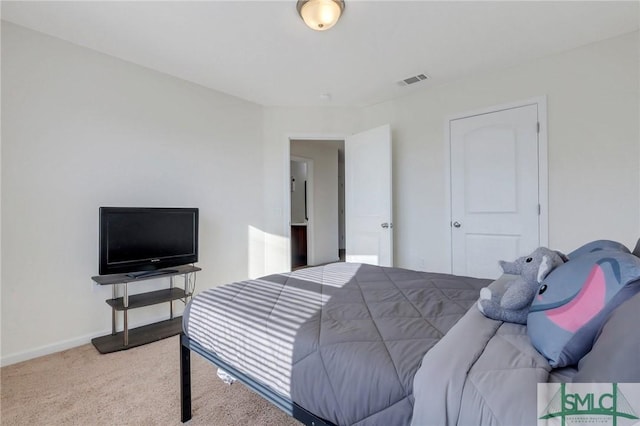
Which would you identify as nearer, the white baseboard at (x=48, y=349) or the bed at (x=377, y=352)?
the bed at (x=377, y=352)

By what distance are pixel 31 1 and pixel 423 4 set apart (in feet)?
8.65

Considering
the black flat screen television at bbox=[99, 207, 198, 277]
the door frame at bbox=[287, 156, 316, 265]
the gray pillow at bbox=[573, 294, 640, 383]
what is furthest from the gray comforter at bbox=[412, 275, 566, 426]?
the door frame at bbox=[287, 156, 316, 265]

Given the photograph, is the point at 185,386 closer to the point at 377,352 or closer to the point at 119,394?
the point at 119,394

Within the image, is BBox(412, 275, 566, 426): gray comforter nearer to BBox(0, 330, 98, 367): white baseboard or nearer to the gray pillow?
the gray pillow

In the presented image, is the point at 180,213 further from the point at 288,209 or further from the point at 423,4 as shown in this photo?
the point at 423,4

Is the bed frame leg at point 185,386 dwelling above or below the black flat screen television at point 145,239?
below

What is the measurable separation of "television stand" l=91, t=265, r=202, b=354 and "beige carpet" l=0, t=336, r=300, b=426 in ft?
0.45

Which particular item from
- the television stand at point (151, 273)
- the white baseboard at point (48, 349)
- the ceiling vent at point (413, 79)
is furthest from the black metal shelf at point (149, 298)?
the ceiling vent at point (413, 79)

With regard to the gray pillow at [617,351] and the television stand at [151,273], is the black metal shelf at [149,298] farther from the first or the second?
the gray pillow at [617,351]

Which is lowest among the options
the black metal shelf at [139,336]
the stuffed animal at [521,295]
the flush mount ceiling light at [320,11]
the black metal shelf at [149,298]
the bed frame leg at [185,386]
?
the black metal shelf at [139,336]

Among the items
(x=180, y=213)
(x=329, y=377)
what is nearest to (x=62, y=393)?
(x=180, y=213)

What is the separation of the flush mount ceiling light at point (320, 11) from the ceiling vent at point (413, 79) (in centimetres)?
141

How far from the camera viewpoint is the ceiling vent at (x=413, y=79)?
10.5ft

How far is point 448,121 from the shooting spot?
3.39m
